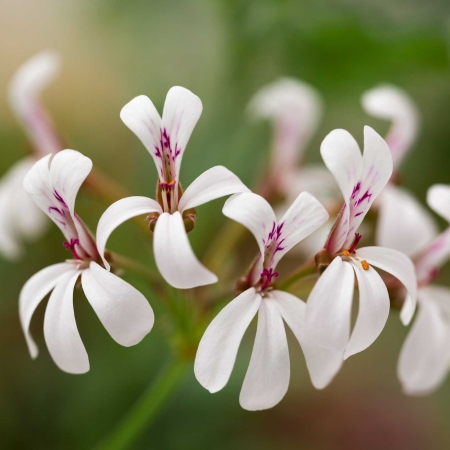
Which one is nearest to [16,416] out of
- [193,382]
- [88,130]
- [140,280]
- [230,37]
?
[193,382]

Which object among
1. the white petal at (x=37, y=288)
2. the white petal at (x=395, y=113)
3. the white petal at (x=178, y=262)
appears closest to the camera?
the white petal at (x=178, y=262)

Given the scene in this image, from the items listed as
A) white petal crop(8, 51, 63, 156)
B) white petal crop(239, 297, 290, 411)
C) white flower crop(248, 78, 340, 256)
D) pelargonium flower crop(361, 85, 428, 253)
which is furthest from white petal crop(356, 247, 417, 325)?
white petal crop(8, 51, 63, 156)

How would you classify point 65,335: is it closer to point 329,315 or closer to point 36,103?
point 329,315

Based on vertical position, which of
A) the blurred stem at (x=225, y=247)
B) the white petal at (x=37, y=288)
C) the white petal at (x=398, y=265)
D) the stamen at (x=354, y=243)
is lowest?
the blurred stem at (x=225, y=247)

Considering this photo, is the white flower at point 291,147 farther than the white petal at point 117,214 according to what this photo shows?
Yes

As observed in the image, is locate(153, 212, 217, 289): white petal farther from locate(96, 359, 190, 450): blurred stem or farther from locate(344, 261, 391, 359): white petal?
locate(96, 359, 190, 450): blurred stem

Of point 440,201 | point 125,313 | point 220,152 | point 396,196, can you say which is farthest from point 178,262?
point 220,152

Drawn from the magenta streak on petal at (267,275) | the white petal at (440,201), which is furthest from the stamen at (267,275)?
the white petal at (440,201)

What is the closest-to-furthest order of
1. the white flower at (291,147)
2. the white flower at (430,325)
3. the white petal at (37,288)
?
1. the white petal at (37,288)
2. the white flower at (430,325)
3. the white flower at (291,147)

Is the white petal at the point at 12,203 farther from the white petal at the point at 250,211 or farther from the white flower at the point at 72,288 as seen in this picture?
the white petal at the point at 250,211
